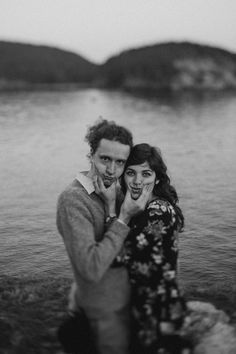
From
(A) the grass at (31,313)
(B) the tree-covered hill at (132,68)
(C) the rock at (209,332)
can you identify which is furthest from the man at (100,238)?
(B) the tree-covered hill at (132,68)

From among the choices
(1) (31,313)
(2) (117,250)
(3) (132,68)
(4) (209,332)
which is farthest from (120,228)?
(3) (132,68)

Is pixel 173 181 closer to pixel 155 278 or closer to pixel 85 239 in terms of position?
pixel 155 278

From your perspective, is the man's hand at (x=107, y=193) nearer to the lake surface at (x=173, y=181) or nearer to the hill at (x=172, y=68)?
the lake surface at (x=173, y=181)

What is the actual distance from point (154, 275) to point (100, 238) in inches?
23.6

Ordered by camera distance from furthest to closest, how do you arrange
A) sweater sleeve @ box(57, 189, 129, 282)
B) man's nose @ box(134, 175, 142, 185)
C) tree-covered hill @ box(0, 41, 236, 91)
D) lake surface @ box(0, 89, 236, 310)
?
tree-covered hill @ box(0, 41, 236, 91)
lake surface @ box(0, 89, 236, 310)
man's nose @ box(134, 175, 142, 185)
sweater sleeve @ box(57, 189, 129, 282)

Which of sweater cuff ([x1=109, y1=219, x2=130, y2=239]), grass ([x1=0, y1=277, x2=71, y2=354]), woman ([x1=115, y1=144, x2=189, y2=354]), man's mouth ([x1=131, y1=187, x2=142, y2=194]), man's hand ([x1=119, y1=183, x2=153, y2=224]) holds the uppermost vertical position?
man's mouth ([x1=131, y1=187, x2=142, y2=194])

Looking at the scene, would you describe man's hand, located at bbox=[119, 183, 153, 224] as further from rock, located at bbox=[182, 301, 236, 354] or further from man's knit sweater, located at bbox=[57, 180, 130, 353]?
rock, located at bbox=[182, 301, 236, 354]

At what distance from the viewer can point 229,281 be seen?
8672 millimetres

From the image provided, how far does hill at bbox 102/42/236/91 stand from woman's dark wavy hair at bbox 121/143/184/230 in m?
122

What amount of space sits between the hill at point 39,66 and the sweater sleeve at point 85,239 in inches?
5174

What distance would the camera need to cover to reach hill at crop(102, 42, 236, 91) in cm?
14050

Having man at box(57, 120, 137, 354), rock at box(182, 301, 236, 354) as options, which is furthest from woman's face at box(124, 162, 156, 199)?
rock at box(182, 301, 236, 354)

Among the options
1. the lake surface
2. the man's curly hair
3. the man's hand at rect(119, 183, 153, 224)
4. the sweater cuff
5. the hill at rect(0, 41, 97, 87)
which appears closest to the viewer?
the sweater cuff

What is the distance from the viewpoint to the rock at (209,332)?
5.30 metres
